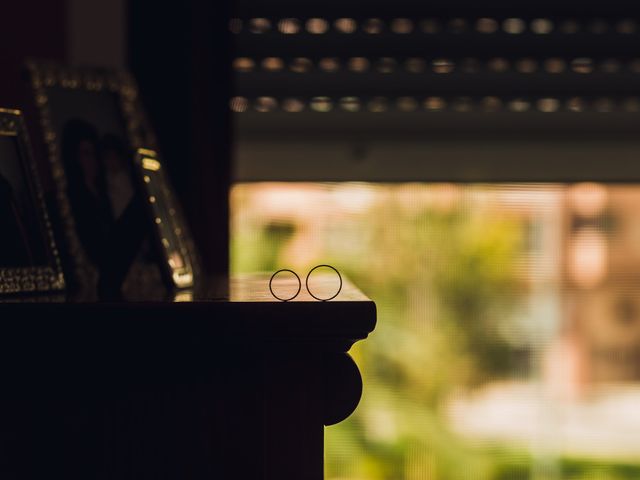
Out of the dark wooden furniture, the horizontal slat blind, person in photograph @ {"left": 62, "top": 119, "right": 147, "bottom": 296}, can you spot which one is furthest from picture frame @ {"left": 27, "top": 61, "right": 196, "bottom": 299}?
the horizontal slat blind

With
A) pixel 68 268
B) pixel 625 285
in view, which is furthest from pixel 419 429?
pixel 68 268

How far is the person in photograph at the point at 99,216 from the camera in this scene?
3.46ft

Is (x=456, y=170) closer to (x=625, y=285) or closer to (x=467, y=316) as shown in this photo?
(x=467, y=316)

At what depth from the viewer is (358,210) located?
178cm

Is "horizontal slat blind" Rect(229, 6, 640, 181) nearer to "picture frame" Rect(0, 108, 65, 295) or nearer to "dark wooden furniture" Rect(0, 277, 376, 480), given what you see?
"picture frame" Rect(0, 108, 65, 295)

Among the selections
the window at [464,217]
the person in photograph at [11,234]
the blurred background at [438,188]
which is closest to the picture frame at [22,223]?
the person in photograph at [11,234]

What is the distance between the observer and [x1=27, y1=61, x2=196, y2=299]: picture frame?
1058 millimetres

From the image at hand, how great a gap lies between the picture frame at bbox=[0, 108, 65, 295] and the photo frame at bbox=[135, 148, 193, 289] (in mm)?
130

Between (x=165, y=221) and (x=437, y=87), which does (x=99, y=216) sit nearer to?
(x=165, y=221)

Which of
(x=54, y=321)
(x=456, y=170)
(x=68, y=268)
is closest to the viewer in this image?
(x=54, y=321)

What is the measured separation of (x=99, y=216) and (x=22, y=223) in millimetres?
137

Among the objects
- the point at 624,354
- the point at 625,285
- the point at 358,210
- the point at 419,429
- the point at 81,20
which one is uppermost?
the point at 81,20

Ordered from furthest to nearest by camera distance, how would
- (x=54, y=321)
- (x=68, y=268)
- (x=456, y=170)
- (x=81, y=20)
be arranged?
(x=456, y=170) → (x=81, y=20) → (x=68, y=268) → (x=54, y=321)

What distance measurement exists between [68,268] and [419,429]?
36.9 inches
